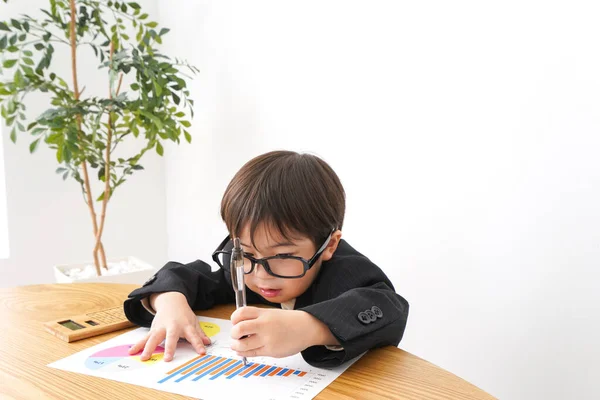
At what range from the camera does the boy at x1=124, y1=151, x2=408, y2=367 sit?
723 millimetres

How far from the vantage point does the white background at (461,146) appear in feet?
4.37

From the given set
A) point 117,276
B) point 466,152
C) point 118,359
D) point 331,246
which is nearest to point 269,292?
point 331,246

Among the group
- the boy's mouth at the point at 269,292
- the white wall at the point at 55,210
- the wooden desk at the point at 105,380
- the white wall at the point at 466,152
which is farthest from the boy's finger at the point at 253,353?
the white wall at the point at 55,210

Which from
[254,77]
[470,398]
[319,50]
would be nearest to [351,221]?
[319,50]

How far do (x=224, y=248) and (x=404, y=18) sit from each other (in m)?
1.13

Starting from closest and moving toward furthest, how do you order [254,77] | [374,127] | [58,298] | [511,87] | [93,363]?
[93,363]
[58,298]
[511,87]
[374,127]
[254,77]

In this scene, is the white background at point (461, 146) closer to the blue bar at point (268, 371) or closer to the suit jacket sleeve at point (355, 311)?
the suit jacket sleeve at point (355, 311)

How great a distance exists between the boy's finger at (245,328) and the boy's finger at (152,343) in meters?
0.17

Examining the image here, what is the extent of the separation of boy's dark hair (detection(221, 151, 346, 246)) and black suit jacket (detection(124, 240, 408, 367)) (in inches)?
3.4

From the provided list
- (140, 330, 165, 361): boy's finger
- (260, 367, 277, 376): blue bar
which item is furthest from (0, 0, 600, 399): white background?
(140, 330, 165, 361): boy's finger

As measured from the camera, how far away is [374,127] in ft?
6.07

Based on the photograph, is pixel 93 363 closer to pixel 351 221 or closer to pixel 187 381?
pixel 187 381

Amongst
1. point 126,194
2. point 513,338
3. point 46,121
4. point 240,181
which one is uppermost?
point 46,121

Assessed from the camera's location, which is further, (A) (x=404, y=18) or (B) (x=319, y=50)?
(B) (x=319, y=50)
